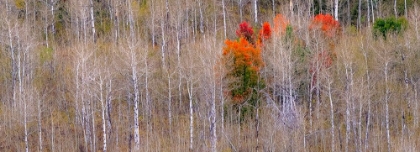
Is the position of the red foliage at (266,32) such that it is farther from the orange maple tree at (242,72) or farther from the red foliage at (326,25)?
the orange maple tree at (242,72)

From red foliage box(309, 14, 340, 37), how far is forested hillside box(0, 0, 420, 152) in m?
0.16

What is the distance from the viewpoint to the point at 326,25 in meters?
40.7

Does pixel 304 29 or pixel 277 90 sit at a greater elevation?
pixel 304 29

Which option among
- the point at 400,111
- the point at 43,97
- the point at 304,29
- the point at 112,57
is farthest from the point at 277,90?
the point at 43,97

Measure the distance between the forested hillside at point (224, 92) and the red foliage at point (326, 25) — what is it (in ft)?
0.54

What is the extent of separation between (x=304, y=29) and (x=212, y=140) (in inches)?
434

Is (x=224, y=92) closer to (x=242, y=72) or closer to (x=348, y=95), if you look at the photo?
(x=242, y=72)

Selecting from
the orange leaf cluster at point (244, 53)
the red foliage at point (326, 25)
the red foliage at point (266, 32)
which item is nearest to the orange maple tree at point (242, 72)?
the orange leaf cluster at point (244, 53)

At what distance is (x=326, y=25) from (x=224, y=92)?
34.5 ft

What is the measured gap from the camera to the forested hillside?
107 feet

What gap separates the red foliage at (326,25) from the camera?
128ft

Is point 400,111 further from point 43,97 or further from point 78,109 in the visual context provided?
point 43,97

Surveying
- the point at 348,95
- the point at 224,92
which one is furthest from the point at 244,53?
the point at 348,95

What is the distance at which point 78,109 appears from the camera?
34.7 metres
